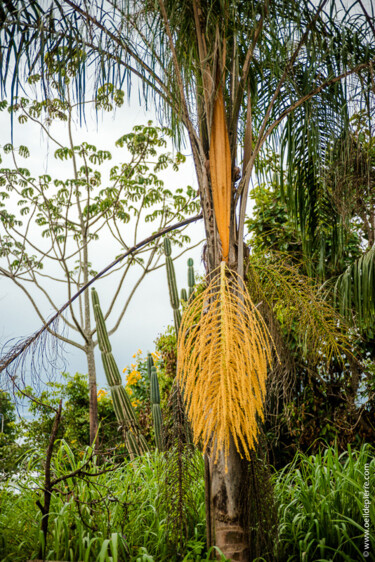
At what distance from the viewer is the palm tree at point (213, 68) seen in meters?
2.17

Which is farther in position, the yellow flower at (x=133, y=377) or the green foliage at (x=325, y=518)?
the yellow flower at (x=133, y=377)

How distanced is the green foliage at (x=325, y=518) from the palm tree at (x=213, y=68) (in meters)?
0.58

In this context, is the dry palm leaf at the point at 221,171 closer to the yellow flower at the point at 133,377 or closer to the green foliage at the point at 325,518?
the green foliage at the point at 325,518

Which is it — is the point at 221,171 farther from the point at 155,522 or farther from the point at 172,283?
the point at 172,283

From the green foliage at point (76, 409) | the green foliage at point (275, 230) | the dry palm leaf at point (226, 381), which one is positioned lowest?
the dry palm leaf at point (226, 381)

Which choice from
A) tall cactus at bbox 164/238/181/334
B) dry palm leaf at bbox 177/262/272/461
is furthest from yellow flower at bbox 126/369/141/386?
dry palm leaf at bbox 177/262/272/461

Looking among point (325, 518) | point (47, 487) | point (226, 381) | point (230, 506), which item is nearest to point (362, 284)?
point (325, 518)

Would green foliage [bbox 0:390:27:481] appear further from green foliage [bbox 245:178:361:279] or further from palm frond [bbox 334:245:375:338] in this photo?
green foliage [bbox 245:178:361:279]

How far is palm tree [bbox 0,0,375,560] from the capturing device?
7.12 ft

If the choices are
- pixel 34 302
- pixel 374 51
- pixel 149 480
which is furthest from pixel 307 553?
pixel 34 302

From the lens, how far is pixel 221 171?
7.27 ft

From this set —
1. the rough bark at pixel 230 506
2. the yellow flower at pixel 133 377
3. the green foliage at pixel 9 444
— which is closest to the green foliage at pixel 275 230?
the yellow flower at pixel 133 377

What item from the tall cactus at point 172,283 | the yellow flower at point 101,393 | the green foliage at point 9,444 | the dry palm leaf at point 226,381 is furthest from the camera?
the yellow flower at point 101,393

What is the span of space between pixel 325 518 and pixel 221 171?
1901 mm
